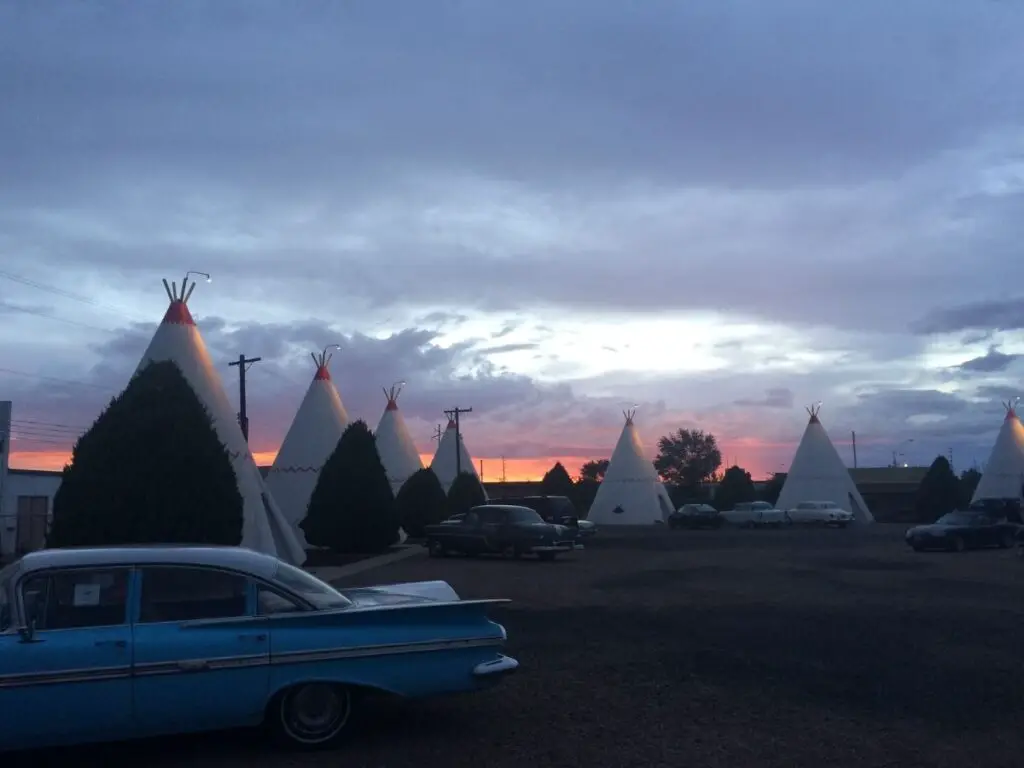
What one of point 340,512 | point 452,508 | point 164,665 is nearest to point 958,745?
point 164,665

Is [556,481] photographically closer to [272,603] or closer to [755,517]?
[755,517]

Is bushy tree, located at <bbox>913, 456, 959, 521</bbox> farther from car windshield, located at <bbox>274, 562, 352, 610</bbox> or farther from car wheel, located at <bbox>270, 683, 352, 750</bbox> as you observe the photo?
car wheel, located at <bbox>270, 683, 352, 750</bbox>

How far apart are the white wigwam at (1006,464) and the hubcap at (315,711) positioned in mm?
47207

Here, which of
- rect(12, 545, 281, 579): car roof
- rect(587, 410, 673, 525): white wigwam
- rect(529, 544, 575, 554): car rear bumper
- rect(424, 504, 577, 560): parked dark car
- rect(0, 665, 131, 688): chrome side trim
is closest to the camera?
rect(0, 665, 131, 688): chrome side trim

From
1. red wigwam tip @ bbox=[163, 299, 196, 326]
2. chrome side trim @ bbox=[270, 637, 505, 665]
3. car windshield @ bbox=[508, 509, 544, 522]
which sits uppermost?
red wigwam tip @ bbox=[163, 299, 196, 326]

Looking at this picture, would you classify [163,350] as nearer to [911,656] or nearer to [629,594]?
[629,594]

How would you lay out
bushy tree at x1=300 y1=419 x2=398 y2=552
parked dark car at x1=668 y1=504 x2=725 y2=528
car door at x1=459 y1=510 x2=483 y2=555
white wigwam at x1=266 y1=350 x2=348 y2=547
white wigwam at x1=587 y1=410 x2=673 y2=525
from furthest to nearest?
white wigwam at x1=587 y1=410 x2=673 y2=525
parked dark car at x1=668 y1=504 x2=725 y2=528
white wigwam at x1=266 y1=350 x2=348 y2=547
bushy tree at x1=300 y1=419 x2=398 y2=552
car door at x1=459 y1=510 x2=483 y2=555

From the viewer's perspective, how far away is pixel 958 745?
20.4ft

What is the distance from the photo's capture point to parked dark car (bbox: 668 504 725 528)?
44781 millimetres

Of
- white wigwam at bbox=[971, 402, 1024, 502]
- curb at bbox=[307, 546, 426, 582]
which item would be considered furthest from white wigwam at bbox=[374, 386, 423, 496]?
white wigwam at bbox=[971, 402, 1024, 502]

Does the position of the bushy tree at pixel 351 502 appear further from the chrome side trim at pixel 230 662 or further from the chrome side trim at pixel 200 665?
the chrome side trim at pixel 200 665

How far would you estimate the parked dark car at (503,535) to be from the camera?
23594 mm

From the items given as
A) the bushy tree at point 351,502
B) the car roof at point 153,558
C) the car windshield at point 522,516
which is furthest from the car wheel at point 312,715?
the bushy tree at point 351,502

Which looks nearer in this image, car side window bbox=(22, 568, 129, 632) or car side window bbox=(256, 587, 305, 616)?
car side window bbox=(22, 568, 129, 632)
